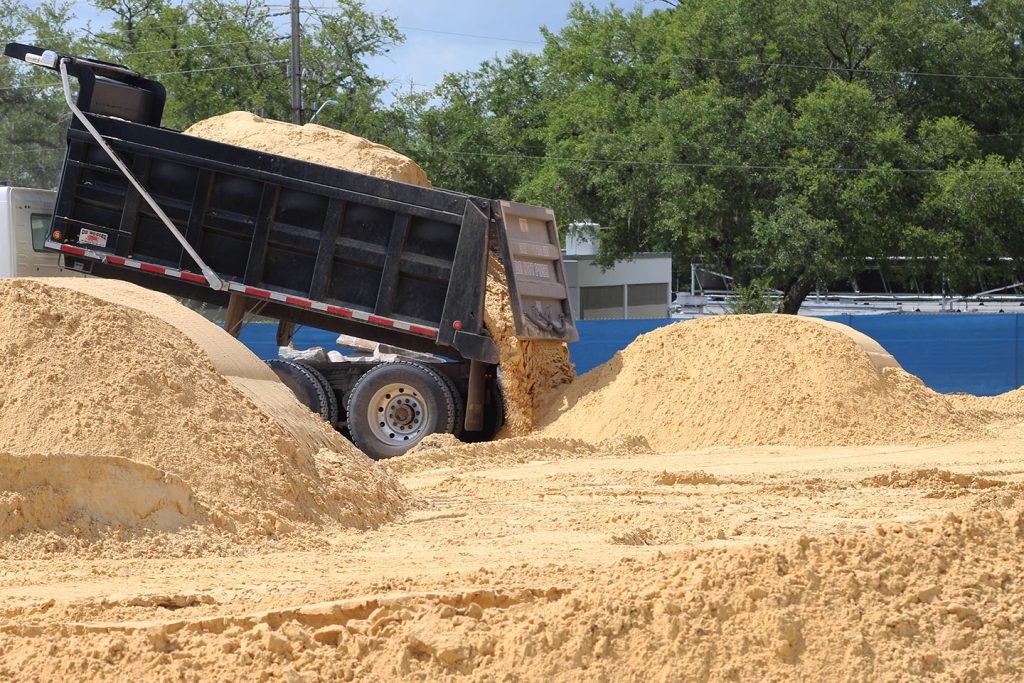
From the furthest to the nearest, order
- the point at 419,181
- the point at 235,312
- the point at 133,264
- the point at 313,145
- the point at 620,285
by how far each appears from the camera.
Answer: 1. the point at 620,285
2. the point at 419,181
3. the point at 313,145
4. the point at 235,312
5. the point at 133,264

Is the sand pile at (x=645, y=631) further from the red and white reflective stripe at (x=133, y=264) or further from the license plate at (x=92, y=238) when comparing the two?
the license plate at (x=92, y=238)

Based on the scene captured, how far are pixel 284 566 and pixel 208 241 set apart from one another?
7.88m

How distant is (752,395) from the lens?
14.4 metres

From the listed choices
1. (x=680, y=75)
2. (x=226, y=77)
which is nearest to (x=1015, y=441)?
(x=680, y=75)

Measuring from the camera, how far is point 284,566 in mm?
6836

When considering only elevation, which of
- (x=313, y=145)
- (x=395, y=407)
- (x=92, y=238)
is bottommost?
(x=395, y=407)

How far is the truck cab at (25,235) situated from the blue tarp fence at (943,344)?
9.13m

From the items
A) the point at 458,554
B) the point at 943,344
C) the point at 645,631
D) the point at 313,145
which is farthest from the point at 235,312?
the point at 943,344

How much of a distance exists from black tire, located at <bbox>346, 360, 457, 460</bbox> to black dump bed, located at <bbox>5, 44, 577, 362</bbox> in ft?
1.58

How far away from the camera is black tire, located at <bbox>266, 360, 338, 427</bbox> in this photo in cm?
1473

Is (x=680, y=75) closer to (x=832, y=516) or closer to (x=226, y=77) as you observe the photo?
(x=226, y=77)

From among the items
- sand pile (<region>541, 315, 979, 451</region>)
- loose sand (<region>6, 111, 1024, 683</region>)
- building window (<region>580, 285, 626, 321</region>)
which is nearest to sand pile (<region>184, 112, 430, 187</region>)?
sand pile (<region>541, 315, 979, 451</region>)

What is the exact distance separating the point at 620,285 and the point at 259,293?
2803cm

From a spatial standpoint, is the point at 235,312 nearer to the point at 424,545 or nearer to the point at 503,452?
the point at 503,452
